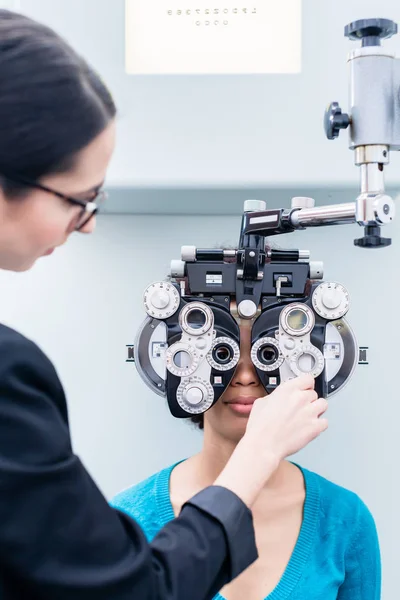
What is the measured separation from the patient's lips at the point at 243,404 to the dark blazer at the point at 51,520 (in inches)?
15.3

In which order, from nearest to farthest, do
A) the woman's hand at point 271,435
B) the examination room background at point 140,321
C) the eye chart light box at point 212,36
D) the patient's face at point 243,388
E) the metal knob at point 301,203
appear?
the woman's hand at point 271,435 < the metal knob at point 301,203 < the patient's face at point 243,388 < the eye chart light box at point 212,36 < the examination room background at point 140,321

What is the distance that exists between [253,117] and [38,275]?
1.86 ft

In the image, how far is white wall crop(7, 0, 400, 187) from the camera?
50.3 inches

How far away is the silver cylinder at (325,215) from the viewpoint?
92 cm

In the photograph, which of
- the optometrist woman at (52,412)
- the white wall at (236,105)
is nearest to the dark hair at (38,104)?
the optometrist woman at (52,412)

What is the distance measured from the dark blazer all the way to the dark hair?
17 cm

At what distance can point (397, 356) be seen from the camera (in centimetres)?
149

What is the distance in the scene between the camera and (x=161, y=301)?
1.03 metres

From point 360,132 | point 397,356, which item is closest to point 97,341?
point 397,356

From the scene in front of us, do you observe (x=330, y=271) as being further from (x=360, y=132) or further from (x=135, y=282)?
(x=360, y=132)

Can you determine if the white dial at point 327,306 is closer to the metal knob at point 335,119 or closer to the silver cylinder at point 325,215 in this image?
the silver cylinder at point 325,215

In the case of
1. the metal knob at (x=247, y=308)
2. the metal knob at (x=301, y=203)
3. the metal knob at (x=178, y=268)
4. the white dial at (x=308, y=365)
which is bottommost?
the white dial at (x=308, y=365)

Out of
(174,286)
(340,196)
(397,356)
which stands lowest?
(397,356)

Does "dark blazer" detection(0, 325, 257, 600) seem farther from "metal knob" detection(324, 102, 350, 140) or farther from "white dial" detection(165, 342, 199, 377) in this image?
"metal knob" detection(324, 102, 350, 140)
